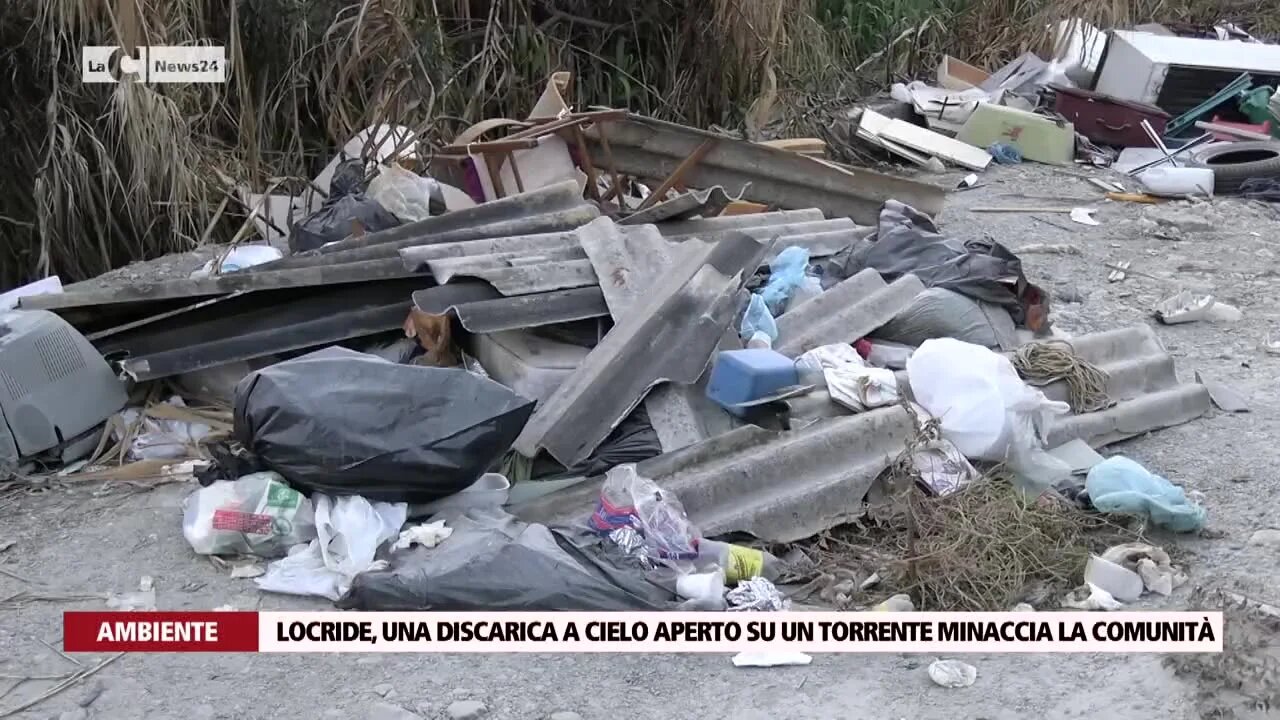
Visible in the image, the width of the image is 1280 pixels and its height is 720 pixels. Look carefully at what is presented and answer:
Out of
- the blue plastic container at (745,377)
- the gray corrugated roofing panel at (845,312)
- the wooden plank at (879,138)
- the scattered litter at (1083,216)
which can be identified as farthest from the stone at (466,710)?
the wooden plank at (879,138)

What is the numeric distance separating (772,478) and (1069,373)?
1307 millimetres

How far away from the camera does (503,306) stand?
3980 mm

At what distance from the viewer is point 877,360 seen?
420cm

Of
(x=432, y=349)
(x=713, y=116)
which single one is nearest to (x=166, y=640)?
(x=432, y=349)

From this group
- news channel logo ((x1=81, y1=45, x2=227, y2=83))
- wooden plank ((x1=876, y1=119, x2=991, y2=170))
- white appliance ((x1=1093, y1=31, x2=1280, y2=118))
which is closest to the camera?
news channel logo ((x1=81, y1=45, x2=227, y2=83))

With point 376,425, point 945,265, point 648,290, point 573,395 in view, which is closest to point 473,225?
point 648,290

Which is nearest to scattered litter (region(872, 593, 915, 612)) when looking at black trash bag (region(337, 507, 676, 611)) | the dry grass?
black trash bag (region(337, 507, 676, 611))

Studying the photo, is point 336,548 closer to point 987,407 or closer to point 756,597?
point 756,597

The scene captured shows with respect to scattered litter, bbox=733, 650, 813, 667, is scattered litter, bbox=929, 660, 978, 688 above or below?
above

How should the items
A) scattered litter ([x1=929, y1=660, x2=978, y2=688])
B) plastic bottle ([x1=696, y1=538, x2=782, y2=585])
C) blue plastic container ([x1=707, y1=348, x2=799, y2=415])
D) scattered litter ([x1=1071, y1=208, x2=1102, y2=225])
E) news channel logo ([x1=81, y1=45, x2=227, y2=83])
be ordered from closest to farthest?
scattered litter ([x1=929, y1=660, x2=978, y2=688]) → plastic bottle ([x1=696, y1=538, x2=782, y2=585]) → blue plastic container ([x1=707, y1=348, x2=799, y2=415]) → news channel logo ([x1=81, y1=45, x2=227, y2=83]) → scattered litter ([x1=1071, y1=208, x2=1102, y2=225])

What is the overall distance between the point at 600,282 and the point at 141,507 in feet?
5.39

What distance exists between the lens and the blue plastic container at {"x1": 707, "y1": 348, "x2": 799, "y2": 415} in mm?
3697

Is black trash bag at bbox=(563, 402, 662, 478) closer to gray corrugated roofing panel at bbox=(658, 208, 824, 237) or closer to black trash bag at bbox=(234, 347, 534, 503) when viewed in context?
black trash bag at bbox=(234, 347, 534, 503)

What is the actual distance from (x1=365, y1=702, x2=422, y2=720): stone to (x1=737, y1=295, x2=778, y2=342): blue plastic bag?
6.33 ft
